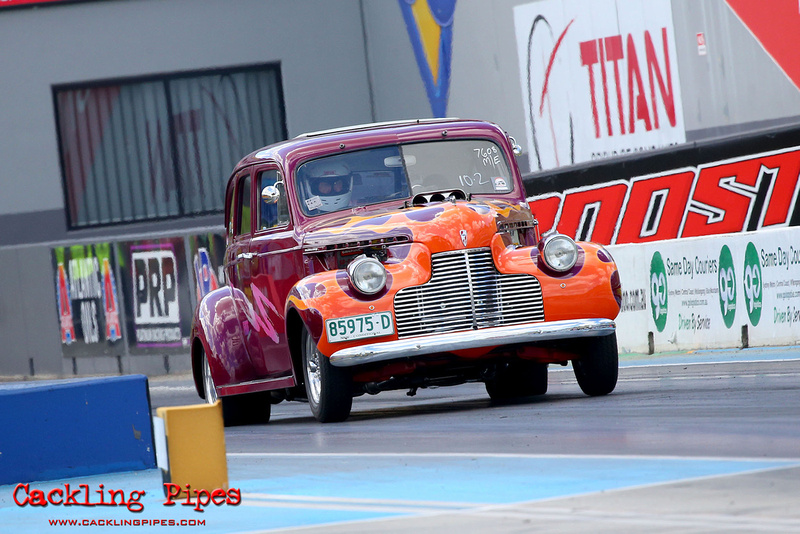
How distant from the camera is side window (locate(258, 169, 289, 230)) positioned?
1152 cm

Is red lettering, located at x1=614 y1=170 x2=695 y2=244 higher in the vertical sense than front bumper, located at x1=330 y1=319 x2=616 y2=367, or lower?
higher

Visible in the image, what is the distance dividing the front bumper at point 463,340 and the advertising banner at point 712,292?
4594 mm

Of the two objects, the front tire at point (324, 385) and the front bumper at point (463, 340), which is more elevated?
the front bumper at point (463, 340)

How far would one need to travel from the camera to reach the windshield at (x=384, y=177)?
11273mm

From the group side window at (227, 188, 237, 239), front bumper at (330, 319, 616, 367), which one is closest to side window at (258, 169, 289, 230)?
side window at (227, 188, 237, 239)

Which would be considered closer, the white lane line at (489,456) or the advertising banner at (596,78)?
the white lane line at (489,456)

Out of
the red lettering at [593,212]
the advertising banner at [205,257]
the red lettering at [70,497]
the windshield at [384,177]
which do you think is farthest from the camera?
the advertising banner at [205,257]

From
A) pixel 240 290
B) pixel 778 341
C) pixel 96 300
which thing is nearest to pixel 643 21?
pixel 778 341

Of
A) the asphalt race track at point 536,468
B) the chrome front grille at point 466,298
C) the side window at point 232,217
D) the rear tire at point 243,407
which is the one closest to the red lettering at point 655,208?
the asphalt race track at point 536,468

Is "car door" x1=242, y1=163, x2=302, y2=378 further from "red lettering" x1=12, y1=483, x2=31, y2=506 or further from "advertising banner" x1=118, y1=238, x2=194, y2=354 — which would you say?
"advertising banner" x1=118, y1=238, x2=194, y2=354

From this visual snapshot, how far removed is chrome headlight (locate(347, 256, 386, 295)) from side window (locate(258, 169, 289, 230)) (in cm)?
141

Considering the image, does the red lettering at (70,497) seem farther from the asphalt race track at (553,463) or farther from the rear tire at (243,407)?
the rear tire at (243,407)

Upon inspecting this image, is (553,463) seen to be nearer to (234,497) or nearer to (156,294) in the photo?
(234,497)

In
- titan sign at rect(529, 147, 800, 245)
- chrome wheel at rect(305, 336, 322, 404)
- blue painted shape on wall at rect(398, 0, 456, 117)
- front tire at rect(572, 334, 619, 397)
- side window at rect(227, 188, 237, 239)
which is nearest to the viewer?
chrome wheel at rect(305, 336, 322, 404)
